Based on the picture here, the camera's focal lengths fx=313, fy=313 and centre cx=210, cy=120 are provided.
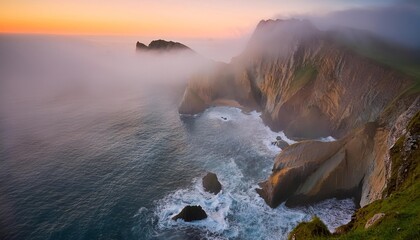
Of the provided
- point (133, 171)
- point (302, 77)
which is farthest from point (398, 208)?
point (302, 77)

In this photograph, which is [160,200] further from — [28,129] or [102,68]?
[102,68]

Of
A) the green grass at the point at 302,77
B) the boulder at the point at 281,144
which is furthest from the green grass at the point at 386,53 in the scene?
the boulder at the point at 281,144

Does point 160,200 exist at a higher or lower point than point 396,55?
lower

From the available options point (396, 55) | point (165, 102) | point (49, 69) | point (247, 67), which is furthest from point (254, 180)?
point (49, 69)

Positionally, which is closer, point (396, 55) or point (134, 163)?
point (134, 163)

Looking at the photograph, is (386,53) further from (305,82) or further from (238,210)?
(238,210)

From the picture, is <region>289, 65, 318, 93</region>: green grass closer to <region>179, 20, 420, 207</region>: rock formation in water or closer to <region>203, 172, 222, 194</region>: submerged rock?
<region>179, 20, 420, 207</region>: rock formation in water

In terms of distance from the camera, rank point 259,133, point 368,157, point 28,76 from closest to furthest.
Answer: point 368,157
point 259,133
point 28,76
